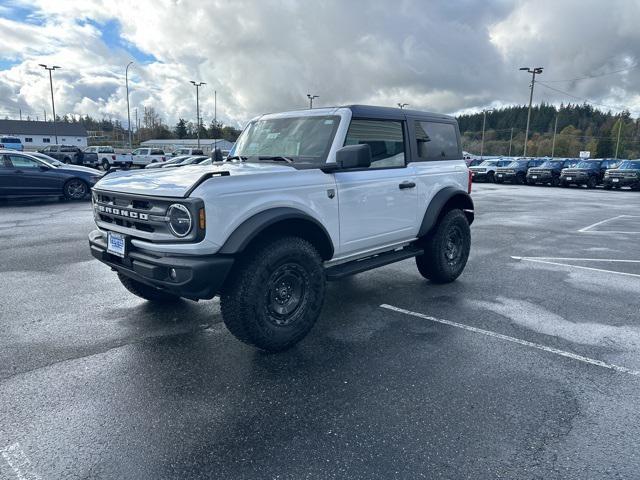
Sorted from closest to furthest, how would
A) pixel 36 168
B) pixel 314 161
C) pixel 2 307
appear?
pixel 314 161 < pixel 2 307 < pixel 36 168

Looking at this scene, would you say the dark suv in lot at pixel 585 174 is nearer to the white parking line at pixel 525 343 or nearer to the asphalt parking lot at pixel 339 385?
the asphalt parking lot at pixel 339 385

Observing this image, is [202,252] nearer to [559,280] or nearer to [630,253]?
[559,280]

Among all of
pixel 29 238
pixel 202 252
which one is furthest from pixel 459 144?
pixel 29 238

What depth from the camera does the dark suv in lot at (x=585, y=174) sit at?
27.0 m

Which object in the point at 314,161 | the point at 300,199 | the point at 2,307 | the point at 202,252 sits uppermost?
the point at 314,161

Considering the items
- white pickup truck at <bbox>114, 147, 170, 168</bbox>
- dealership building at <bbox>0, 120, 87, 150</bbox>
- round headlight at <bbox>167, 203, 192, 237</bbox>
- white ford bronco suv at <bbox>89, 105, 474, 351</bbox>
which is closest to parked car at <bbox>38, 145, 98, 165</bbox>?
white pickup truck at <bbox>114, 147, 170, 168</bbox>

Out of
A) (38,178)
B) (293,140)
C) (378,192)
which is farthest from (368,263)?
(38,178)

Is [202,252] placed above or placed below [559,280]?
above

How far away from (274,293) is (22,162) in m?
13.1

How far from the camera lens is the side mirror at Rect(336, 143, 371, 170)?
383cm

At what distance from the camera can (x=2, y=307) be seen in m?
4.86

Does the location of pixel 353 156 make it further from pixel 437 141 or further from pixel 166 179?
pixel 437 141

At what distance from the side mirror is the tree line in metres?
94.2

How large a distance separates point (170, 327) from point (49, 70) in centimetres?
5925
